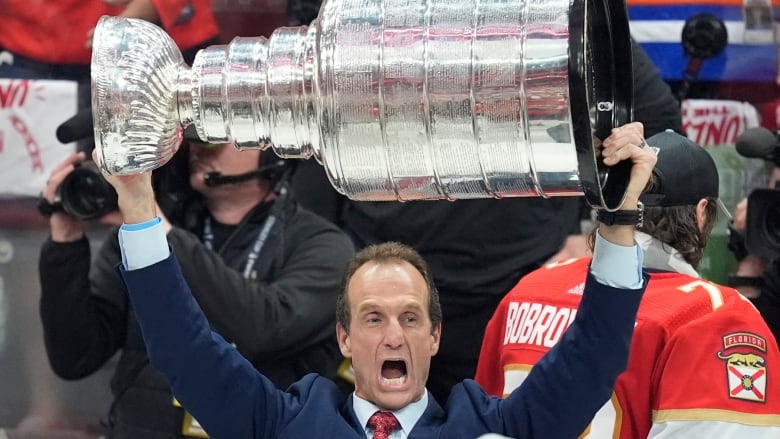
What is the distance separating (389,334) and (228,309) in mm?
834

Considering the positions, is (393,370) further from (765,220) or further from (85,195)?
(85,195)

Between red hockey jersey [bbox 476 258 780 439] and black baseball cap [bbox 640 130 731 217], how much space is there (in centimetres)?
16

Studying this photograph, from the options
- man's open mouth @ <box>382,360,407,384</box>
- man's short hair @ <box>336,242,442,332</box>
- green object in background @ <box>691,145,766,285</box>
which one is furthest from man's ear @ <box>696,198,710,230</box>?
green object in background @ <box>691,145,766,285</box>

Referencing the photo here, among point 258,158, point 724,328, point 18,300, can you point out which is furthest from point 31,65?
point 724,328

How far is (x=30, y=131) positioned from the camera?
396 cm

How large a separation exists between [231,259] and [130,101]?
157 centimetres

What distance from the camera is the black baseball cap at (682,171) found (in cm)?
245

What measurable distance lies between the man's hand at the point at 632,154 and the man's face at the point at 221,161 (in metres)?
1.55

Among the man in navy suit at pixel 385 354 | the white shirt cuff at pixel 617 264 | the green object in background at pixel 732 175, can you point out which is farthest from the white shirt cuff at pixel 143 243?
the green object in background at pixel 732 175

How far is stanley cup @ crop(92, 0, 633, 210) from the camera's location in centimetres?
168

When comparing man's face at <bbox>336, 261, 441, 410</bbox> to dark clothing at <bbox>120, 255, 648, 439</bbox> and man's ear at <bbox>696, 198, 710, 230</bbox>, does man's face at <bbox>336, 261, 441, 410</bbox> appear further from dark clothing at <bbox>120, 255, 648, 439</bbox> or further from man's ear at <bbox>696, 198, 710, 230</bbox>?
man's ear at <bbox>696, 198, 710, 230</bbox>

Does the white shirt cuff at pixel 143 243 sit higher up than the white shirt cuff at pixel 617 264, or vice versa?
the white shirt cuff at pixel 143 243

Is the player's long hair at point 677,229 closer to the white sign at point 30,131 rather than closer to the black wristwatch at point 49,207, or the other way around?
the black wristwatch at point 49,207

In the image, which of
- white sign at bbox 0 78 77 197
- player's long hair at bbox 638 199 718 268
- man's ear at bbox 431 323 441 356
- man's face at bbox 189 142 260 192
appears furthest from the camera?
white sign at bbox 0 78 77 197
